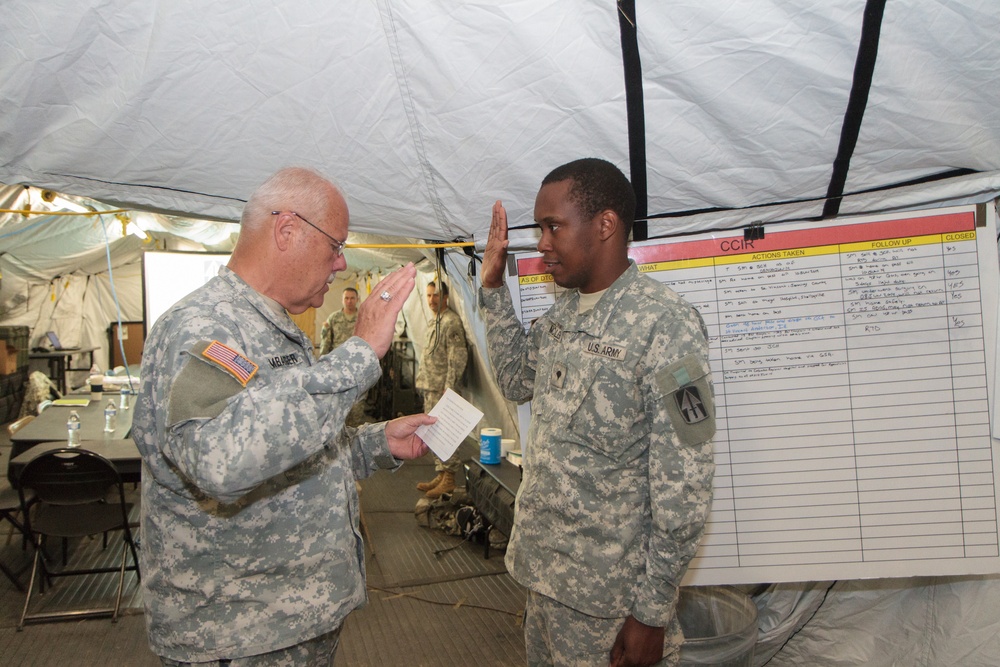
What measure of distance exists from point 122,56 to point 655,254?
5.14 ft

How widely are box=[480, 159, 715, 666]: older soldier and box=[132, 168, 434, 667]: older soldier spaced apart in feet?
1.70

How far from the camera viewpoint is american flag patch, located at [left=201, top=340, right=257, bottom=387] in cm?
112

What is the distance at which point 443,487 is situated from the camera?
215 inches

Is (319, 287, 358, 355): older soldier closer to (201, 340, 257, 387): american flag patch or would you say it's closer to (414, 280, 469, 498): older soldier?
(414, 280, 469, 498): older soldier

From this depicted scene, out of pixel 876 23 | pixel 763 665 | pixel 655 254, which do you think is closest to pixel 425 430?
pixel 655 254

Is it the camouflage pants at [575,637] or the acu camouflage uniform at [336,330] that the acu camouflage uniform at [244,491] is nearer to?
the camouflage pants at [575,637]

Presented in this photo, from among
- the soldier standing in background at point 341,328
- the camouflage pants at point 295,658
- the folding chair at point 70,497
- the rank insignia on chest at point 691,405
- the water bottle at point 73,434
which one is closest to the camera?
the camouflage pants at point 295,658

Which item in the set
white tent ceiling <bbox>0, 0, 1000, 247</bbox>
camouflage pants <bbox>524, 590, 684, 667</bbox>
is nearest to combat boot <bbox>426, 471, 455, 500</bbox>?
camouflage pants <bbox>524, 590, 684, 667</bbox>

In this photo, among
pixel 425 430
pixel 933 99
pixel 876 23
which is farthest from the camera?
pixel 425 430

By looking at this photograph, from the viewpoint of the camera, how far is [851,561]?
6.62ft

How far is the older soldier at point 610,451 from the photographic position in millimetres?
1520

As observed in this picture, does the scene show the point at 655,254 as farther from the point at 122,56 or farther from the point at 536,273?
the point at 122,56

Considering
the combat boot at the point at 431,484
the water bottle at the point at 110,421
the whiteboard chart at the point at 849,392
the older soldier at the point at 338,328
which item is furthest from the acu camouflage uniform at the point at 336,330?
the whiteboard chart at the point at 849,392

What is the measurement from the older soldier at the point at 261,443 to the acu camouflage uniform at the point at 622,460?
54 centimetres
